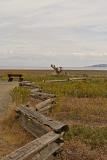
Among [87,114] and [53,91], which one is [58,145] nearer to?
[87,114]

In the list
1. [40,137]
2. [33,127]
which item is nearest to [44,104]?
[33,127]

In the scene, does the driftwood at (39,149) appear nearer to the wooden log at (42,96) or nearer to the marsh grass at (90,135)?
the marsh grass at (90,135)

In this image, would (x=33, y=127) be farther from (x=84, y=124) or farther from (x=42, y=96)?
(x=42, y=96)

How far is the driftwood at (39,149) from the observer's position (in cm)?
664

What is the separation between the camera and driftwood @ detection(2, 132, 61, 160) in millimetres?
6643

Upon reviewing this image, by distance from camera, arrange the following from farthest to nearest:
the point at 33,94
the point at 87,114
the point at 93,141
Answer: the point at 33,94, the point at 87,114, the point at 93,141

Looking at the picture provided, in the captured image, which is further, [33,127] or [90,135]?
[90,135]

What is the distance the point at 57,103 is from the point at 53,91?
5.84 meters

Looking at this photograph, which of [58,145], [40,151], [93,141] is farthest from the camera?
[93,141]

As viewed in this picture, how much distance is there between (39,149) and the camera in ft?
23.6

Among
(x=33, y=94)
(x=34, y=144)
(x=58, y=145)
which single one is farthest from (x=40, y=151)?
(x=33, y=94)

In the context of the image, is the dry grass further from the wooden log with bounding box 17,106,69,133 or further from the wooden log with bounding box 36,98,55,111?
the wooden log with bounding box 36,98,55,111

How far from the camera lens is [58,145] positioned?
332 inches

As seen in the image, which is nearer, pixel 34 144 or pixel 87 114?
pixel 34 144
